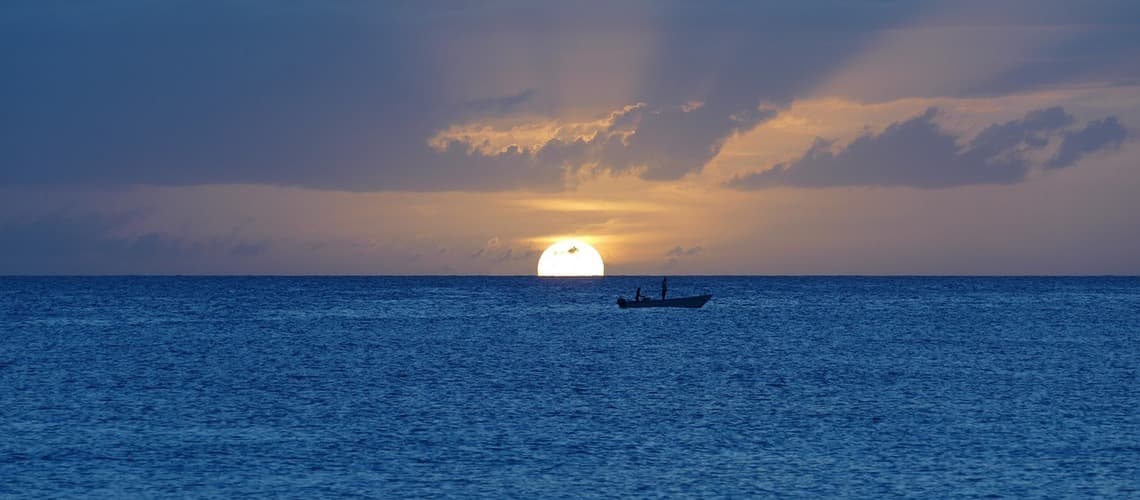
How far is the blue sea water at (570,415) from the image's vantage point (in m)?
35.5

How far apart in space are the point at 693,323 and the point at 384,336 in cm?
3562

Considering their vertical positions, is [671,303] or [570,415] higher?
[671,303]

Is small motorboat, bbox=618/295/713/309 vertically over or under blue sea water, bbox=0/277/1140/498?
over

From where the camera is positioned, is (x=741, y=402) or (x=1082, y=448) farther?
(x=741, y=402)

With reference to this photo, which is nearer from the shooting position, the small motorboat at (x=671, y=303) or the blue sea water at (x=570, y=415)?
the blue sea water at (x=570, y=415)

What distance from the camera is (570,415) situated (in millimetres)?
49000

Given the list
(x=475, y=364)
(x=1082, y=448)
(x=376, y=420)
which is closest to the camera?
(x=1082, y=448)

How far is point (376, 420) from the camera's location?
47.6 meters

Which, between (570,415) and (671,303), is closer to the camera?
(570,415)

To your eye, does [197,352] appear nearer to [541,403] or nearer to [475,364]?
[475,364]

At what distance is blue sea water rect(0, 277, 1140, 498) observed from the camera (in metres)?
35.5

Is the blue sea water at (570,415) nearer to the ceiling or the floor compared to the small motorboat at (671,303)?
nearer to the floor

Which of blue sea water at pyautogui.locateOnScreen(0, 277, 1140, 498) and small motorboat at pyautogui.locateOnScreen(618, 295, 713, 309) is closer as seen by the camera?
blue sea water at pyautogui.locateOnScreen(0, 277, 1140, 498)

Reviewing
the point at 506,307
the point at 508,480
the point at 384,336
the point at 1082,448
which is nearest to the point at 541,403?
the point at 508,480
